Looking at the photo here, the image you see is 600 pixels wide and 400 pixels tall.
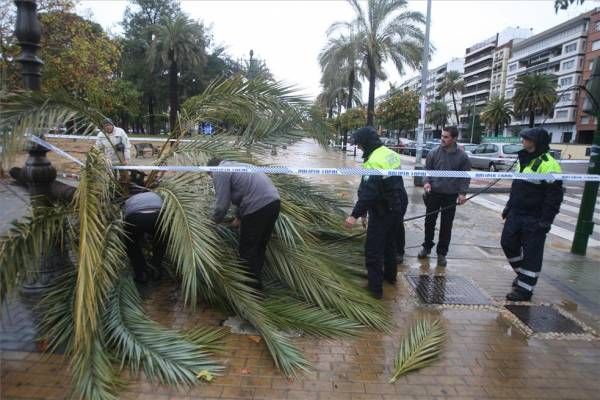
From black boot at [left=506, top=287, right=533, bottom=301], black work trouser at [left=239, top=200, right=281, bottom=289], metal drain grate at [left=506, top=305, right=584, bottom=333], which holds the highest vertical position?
black work trouser at [left=239, top=200, right=281, bottom=289]

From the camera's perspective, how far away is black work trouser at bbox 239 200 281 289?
370cm

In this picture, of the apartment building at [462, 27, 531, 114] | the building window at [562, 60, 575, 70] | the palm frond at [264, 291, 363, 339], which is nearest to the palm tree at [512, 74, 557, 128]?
the building window at [562, 60, 575, 70]

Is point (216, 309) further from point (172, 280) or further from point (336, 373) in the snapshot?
point (336, 373)

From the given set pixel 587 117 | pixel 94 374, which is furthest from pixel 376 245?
pixel 587 117

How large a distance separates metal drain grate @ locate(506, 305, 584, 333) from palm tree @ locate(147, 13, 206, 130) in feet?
90.0

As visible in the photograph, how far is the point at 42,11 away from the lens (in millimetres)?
13008

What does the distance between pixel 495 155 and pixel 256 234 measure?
20.1 m

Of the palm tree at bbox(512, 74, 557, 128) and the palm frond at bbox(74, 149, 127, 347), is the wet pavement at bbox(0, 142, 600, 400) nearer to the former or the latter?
the palm frond at bbox(74, 149, 127, 347)

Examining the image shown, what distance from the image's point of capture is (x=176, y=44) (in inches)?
1163

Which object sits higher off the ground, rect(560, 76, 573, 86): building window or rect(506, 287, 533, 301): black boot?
rect(560, 76, 573, 86): building window

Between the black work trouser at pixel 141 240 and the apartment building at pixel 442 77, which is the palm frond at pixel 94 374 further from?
the apartment building at pixel 442 77

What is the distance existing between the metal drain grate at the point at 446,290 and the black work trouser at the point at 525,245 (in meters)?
0.46

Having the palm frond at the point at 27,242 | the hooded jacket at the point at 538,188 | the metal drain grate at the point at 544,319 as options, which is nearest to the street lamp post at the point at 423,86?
the hooded jacket at the point at 538,188

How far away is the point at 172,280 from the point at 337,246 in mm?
1946
